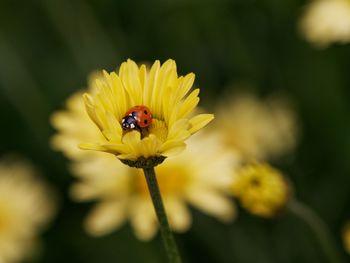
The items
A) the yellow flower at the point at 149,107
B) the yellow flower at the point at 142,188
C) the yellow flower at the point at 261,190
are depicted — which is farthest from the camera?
the yellow flower at the point at 142,188

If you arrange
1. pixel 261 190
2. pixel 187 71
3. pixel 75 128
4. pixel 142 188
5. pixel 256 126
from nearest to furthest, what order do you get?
pixel 261 190 → pixel 75 128 → pixel 142 188 → pixel 256 126 → pixel 187 71

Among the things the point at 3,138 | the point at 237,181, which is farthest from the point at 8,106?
the point at 237,181

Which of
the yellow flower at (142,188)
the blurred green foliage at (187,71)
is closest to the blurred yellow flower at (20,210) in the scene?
the blurred green foliage at (187,71)

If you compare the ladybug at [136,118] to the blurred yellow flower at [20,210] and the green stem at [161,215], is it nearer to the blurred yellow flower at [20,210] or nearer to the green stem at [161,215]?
the green stem at [161,215]

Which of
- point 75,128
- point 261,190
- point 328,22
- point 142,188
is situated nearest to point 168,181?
point 142,188

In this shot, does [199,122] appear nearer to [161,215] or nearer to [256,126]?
[161,215]
